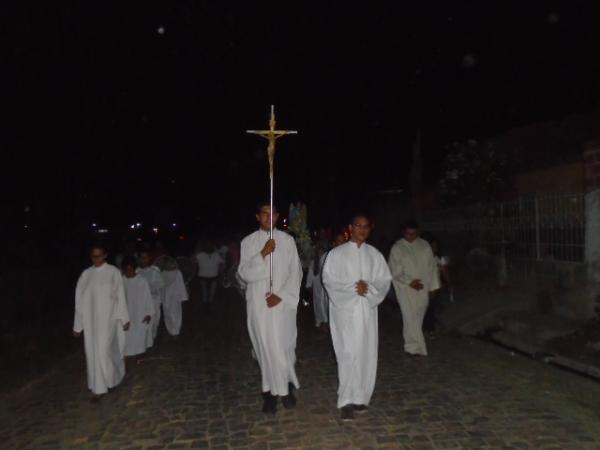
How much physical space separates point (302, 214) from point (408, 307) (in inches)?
229

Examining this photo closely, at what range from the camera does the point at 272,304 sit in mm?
6168

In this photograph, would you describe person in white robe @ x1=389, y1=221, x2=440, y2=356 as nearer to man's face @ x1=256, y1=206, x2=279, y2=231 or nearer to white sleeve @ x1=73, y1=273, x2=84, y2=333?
man's face @ x1=256, y1=206, x2=279, y2=231

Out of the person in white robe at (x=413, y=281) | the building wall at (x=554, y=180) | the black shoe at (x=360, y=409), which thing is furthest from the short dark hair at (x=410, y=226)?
the building wall at (x=554, y=180)

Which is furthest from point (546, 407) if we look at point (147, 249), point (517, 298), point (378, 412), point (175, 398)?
point (147, 249)

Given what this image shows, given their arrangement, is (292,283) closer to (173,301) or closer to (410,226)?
(410,226)

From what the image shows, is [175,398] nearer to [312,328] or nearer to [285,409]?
[285,409]

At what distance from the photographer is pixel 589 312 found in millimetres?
9625

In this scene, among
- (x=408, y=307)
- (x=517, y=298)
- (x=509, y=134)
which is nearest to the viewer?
(x=408, y=307)

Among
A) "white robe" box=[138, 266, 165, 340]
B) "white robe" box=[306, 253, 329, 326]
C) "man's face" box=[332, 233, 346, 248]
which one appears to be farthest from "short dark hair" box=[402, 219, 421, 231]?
"white robe" box=[138, 266, 165, 340]

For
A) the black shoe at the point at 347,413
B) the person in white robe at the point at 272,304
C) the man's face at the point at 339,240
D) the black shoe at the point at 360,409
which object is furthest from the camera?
the man's face at the point at 339,240

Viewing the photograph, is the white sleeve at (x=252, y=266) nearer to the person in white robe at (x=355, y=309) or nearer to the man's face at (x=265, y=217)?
the man's face at (x=265, y=217)

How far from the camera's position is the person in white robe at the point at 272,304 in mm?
6168

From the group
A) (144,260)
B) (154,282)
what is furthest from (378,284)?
(144,260)

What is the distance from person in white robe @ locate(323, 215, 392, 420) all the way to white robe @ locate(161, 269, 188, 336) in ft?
18.4
